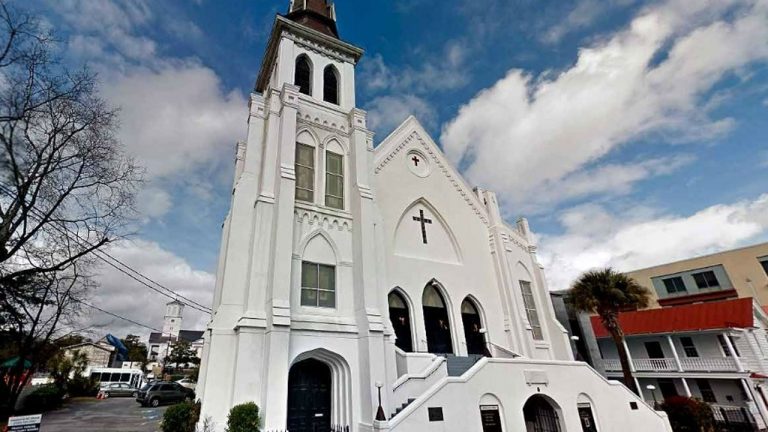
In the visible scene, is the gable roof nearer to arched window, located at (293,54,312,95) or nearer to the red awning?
arched window, located at (293,54,312,95)

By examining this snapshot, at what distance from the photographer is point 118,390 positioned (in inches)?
1335

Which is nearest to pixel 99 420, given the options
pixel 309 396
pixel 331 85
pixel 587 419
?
pixel 309 396

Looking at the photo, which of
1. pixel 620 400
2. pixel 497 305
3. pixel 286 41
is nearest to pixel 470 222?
pixel 497 305

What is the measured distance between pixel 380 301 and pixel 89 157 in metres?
9.70

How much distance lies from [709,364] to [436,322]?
17033mm

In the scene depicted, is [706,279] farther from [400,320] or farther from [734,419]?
[400,320]

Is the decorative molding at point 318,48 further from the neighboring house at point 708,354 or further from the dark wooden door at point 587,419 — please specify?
the neighboring house at point 708,354

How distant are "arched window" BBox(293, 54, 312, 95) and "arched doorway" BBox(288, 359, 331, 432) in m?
11.7

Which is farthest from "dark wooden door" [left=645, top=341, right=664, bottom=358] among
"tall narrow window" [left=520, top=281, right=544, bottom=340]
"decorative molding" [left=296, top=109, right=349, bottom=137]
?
"decorative molding" [left=296, top=109, right=349, bottom=137]

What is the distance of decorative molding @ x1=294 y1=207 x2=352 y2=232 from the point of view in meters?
13.1

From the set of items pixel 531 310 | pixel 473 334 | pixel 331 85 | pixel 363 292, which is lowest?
pixel 473 334

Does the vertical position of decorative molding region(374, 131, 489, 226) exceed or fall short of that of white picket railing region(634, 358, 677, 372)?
it exceeds it

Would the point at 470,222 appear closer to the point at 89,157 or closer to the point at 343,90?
the point at 343,90

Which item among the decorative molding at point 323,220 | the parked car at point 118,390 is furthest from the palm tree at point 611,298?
the parked car at point 118,390
